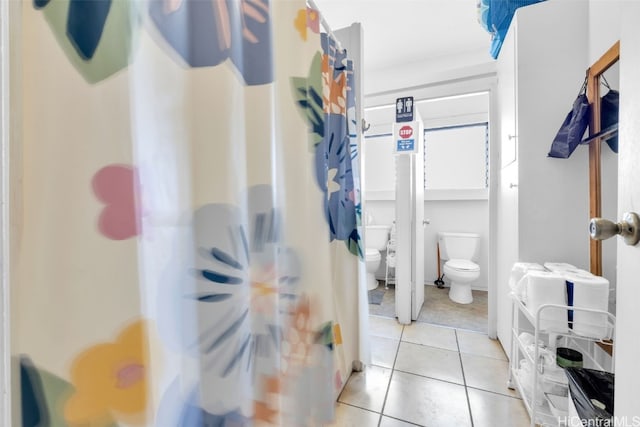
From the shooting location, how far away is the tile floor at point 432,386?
49.4 inches

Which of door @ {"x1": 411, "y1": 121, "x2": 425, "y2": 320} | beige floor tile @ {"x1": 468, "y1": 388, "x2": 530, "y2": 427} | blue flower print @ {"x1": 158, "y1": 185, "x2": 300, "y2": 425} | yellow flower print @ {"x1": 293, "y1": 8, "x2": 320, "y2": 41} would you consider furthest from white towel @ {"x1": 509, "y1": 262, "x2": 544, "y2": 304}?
yellow flower print @ {"x1": 293, "y1": 8, "x2": 320, "y2": 41}

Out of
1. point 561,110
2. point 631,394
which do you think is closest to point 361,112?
point 561,110

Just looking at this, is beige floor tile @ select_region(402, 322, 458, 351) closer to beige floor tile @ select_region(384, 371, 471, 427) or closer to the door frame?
beige floor tile @ select_region(384, 371, 471, 427)

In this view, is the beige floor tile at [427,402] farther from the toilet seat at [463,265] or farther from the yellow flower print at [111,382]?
the toilet seat at [463,265]

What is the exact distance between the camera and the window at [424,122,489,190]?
3.22 metres

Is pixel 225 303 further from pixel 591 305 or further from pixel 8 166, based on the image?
pixel 591 305

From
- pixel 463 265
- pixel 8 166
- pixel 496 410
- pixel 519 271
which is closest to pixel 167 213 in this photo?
pixel 8 166

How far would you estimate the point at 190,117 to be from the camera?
592mm

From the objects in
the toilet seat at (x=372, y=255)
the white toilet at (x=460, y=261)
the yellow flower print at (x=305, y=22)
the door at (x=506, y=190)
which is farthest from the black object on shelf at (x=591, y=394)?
the toilet seat at (x=372, y=255)

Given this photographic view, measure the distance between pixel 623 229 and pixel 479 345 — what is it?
5.49 ft

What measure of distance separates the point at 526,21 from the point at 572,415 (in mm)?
1834

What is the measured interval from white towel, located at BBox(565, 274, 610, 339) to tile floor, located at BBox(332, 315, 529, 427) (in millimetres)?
519

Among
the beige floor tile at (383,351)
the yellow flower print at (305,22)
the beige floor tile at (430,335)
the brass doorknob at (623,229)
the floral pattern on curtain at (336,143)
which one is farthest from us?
the beige floor tile at (430,335)

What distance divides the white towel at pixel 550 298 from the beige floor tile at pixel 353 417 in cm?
82
